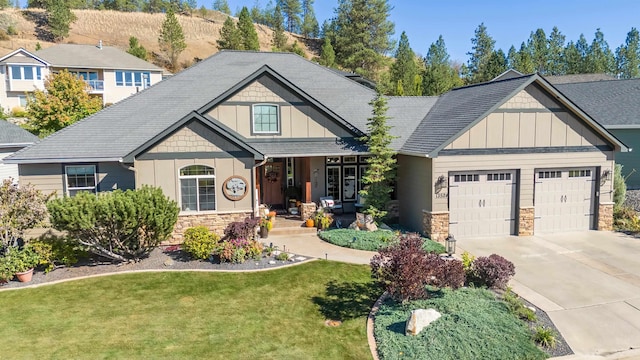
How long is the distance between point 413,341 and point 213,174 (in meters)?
9.70

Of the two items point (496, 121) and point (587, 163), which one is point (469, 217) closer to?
point (496, 121)

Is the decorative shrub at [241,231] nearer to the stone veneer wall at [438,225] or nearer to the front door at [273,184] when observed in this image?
the front door at [273,184]

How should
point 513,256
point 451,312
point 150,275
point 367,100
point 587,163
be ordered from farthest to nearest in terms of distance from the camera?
1. point 367,100
2. point 587,163
3. point 513,256
4. point 150,275
5. point 451,312

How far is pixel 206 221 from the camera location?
15570mm

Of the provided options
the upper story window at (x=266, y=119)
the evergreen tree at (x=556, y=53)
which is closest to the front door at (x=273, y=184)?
the upper story window at (x=266, y=119)

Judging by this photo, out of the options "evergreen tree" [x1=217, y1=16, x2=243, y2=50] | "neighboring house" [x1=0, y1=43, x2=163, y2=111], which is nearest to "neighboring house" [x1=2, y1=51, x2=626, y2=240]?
"neighboring house" [x1=0, y1=43, x2=163, y2=111]

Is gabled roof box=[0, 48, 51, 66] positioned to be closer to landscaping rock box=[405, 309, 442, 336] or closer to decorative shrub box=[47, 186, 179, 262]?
decorative shrub box=[47, 186, 179, 262]

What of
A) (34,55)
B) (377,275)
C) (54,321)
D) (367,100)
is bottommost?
(54,321)

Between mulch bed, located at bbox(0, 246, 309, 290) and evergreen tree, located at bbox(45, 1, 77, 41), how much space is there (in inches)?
2761

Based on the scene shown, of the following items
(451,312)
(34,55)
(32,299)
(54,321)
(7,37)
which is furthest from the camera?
(7,37)

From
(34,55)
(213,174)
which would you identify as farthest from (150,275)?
(34,55)

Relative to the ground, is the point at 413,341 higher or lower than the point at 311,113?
lower

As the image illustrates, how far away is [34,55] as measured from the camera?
43.1m

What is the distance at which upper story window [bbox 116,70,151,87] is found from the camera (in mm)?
46441
